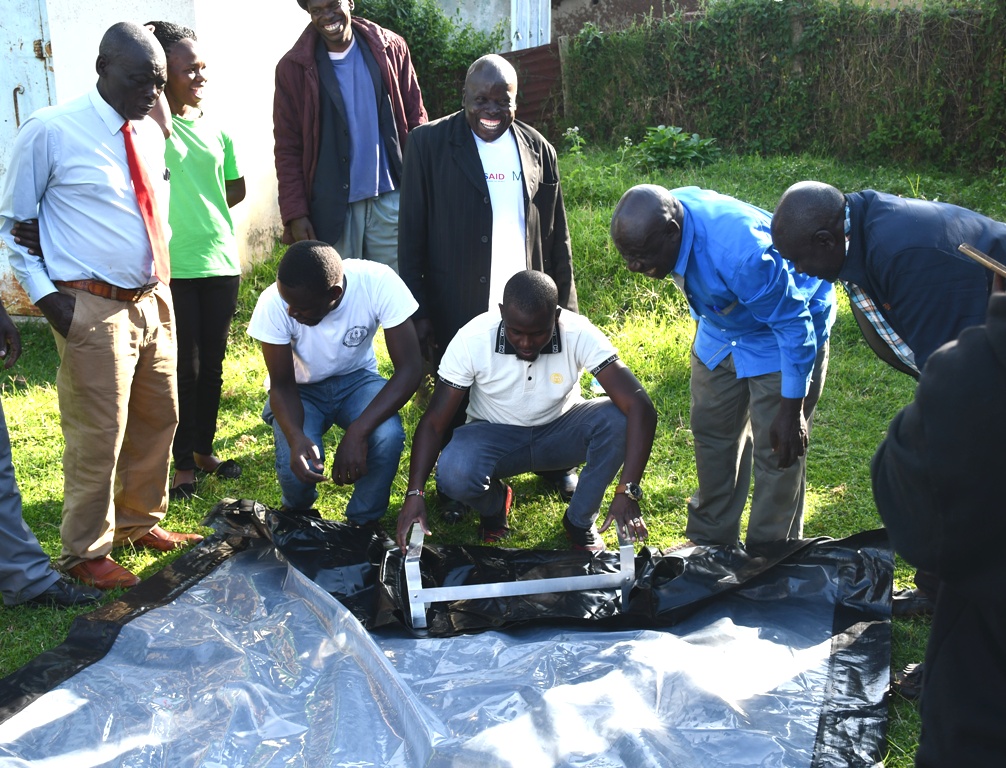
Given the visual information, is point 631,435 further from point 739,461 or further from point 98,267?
point 98,267

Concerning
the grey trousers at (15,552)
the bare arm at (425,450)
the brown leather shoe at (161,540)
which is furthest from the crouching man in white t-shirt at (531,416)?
the grey trousers at (15,552)

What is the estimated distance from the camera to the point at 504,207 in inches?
171

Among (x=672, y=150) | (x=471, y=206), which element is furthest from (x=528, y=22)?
(x=471, y=206)

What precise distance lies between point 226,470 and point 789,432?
2779 millimetres

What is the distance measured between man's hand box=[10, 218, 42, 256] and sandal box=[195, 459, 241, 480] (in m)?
1.55

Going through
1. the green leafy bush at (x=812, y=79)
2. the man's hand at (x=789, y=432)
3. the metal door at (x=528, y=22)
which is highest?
the metal door at (x=528, y=22)

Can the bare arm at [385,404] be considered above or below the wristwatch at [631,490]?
above

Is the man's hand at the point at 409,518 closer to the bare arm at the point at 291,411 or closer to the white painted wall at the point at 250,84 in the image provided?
the bare arm at the point at 291,411

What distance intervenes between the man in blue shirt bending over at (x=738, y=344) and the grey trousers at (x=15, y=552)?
7.75 feet

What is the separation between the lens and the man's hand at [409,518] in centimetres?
362

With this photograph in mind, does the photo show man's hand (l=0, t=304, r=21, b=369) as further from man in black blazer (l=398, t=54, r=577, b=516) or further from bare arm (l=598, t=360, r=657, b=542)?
bare arm (l=598, t=360, r=657, b=542)

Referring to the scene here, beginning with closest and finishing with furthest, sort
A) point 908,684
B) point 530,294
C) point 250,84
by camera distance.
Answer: point 908,684 → point 530,294 → point 250,84

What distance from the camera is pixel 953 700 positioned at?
170cm

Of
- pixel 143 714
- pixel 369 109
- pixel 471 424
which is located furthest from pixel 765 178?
pixel 143 714
